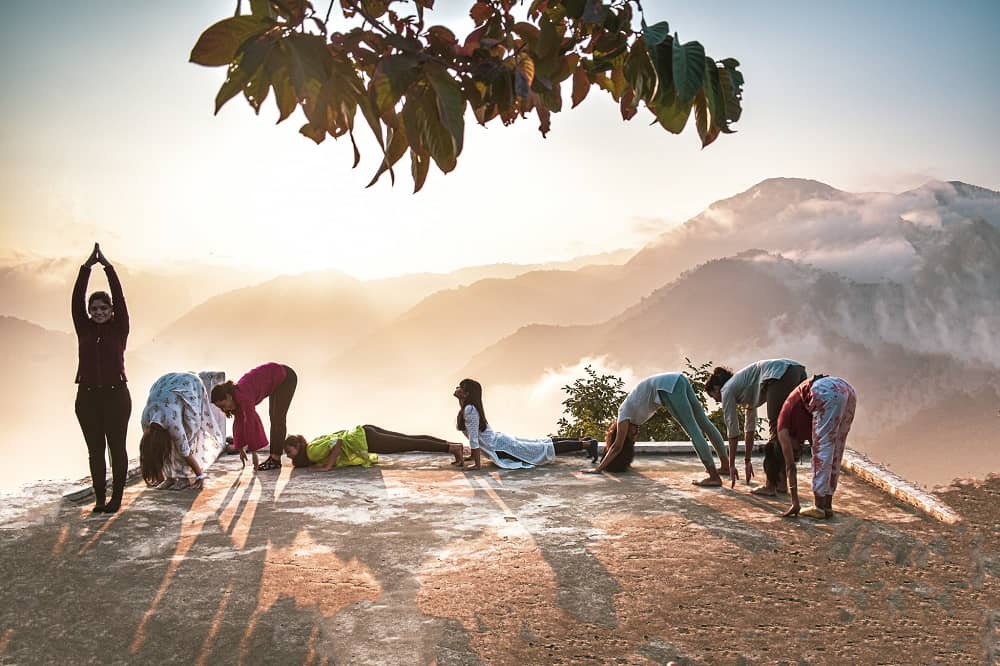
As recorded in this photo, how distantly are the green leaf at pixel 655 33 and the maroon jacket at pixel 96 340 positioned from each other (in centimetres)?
515

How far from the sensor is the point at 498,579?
4.79 metres

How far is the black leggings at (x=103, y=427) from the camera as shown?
20.6ft

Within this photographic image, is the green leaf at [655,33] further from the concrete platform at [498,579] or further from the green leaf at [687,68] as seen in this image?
the concrete platform at [498,579]

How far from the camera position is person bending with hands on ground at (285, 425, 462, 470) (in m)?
8.23

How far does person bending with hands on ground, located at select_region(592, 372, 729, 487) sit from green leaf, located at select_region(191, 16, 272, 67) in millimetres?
5690

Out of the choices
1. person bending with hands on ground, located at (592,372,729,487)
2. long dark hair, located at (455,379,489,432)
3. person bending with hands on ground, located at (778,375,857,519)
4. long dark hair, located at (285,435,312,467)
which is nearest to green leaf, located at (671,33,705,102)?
person bending with hands on ground, located at (778,375,857,519)

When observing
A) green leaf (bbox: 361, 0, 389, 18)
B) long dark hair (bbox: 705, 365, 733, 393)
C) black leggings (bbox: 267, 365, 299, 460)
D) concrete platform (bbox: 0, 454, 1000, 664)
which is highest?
green leaf (bbox: 361, 0, 389, 18)

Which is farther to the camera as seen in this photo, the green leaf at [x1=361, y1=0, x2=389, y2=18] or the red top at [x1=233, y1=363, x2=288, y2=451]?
the red top at [x1=233, y1=363, x2=288, y2=451]

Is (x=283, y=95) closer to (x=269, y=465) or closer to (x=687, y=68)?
(x=687, y=68)

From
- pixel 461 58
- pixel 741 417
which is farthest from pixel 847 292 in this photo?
pixel 461 58

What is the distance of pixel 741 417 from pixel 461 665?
10050 millimetres

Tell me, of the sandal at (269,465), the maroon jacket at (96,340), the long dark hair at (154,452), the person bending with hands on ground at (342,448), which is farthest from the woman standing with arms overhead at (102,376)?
the person bending with hands on ground at (342,448)

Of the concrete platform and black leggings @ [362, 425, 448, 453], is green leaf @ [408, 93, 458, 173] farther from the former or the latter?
black leggings @ [362, 425, 448, 453]

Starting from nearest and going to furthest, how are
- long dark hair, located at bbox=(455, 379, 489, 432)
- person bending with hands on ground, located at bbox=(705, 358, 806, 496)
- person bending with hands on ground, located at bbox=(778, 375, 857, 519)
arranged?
person bending with hands on ground, located at bbox=(778, 375, 857, 519)
person bending with hands on ground, located at bbox=(705, 358, 806, 496)
long dark hair, located at bbox=(455, 379, 489, 432)
